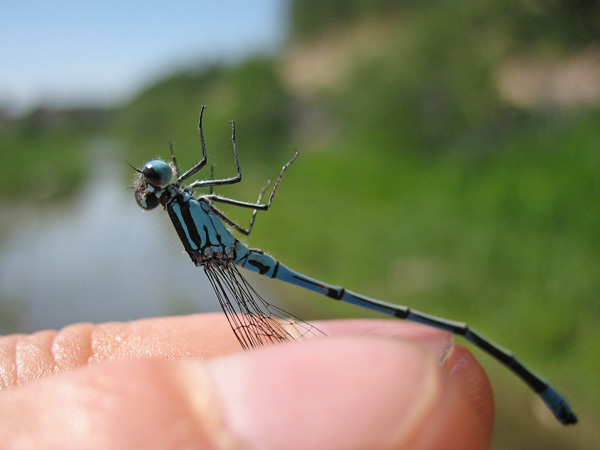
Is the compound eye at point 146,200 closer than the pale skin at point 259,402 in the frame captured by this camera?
No

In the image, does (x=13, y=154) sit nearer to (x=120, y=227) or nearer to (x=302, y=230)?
(x=120, y=227)

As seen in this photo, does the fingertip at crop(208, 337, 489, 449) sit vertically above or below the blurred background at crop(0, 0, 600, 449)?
below

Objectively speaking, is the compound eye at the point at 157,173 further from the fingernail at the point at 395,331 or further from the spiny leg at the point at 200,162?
the fingernail at the point at 395,331

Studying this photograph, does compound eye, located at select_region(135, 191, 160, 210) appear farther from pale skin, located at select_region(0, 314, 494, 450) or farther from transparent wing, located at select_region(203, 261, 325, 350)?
pale skin, located at select_region(0, 314, 494, 450)

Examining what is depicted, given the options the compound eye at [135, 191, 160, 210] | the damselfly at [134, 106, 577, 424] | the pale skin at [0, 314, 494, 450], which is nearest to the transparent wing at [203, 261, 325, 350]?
the damselfly at [134, 106, 577, 424]

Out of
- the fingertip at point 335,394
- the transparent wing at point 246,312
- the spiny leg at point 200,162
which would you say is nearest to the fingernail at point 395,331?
the transparent wing at point 246,312

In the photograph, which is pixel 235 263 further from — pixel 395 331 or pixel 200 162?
pixel 395 331

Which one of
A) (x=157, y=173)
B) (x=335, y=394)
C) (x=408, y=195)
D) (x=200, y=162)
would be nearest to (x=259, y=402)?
(x=335, y=394)
